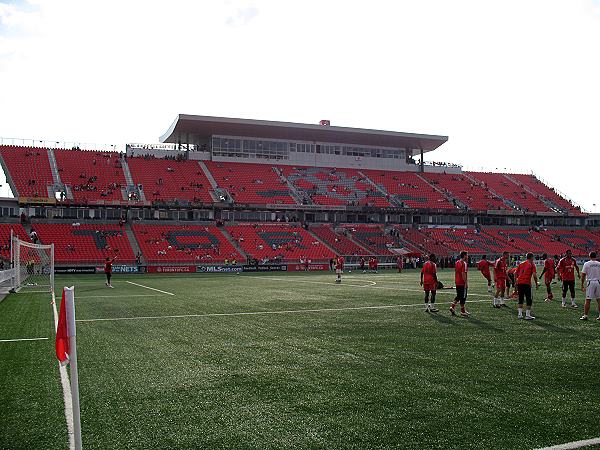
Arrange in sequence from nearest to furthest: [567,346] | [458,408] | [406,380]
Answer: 1. [458,408]
2. [406,380]
3. [567,346]

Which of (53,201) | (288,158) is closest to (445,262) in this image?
(288,158)

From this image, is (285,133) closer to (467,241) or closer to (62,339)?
(467,241)

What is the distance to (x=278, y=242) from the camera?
57906mm

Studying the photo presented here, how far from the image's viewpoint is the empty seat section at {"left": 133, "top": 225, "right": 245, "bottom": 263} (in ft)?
168

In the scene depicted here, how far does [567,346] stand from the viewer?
11.1m

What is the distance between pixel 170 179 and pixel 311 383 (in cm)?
5737

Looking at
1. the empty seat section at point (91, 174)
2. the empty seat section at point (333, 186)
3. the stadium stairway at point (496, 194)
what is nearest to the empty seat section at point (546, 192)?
the stadium stairway at point (496, 194)

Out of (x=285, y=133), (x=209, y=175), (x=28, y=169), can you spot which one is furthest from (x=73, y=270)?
(x=285, y=133)

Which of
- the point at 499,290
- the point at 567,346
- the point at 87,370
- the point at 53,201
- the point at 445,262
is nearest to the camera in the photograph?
the point at 87,370

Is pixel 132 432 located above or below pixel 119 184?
below

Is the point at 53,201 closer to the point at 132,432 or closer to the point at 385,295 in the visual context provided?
the point at 385,295

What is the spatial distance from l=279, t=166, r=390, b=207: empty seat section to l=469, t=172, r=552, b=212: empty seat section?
19176 mm

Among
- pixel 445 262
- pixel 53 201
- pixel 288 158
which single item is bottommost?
pixel 445 262

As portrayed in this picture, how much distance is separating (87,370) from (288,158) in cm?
6536
